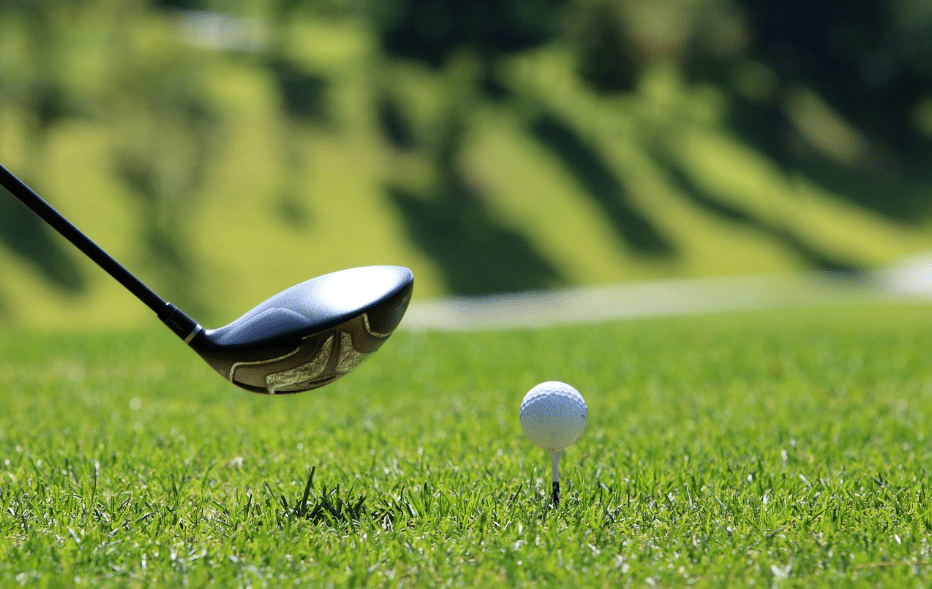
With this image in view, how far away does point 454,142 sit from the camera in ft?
123

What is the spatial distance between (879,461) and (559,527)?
209 cm

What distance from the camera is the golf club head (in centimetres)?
338

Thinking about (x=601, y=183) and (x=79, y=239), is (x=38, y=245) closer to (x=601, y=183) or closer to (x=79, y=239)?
(x=601, y=183)

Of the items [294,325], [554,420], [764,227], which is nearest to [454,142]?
[764,227]

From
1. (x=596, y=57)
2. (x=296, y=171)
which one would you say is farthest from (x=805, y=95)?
(x=296, y=171)

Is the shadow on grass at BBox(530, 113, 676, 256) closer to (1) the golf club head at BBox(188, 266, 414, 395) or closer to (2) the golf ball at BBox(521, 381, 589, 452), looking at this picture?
(2) the golf ball at BBox(521, 381, 589, 452)

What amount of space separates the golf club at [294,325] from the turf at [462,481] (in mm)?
620

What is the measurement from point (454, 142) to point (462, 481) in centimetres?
3426

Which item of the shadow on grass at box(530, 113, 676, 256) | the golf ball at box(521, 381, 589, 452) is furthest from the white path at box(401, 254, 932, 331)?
the golf ball at box(521, 381, 589, 452)

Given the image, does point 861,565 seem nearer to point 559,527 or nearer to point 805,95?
point 559,527

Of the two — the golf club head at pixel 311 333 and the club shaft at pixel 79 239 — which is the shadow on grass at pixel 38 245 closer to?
the club shaft at pixel 79 239

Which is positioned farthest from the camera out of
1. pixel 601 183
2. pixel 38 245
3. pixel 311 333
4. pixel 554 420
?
pixel 601 183

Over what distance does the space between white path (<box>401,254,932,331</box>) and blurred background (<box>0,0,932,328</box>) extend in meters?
1.53

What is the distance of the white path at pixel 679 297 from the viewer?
26578 millimetres
